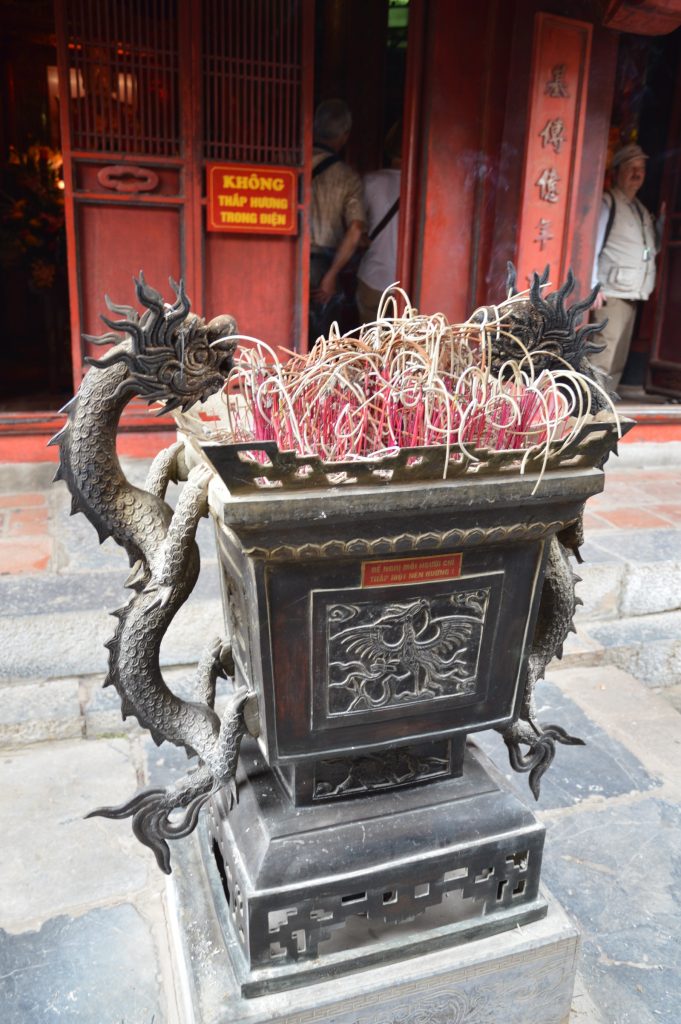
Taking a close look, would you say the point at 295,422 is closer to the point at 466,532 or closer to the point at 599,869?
the point at 466,532

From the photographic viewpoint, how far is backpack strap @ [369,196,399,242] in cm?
471

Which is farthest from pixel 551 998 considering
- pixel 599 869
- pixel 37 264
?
pixel 37 264

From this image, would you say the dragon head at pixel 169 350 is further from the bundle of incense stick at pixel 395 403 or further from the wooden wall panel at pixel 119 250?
A: the wooden wall panel at pixel 119 250

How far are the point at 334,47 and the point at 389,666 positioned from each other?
20.7ft

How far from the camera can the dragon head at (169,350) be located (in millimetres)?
1106

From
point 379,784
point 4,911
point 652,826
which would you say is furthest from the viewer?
point 652,826

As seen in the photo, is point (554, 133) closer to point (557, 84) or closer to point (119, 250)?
point (557, 84)

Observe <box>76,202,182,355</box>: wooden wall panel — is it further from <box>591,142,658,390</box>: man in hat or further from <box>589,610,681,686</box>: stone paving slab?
<box>591,142,658,390</box>: man in hat

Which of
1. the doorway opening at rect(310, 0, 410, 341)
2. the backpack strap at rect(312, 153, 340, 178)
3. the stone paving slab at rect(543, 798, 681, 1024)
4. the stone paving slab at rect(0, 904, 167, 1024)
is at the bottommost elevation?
the stone paving slab at rect(0, 904, 167, 1024)

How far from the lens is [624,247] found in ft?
17.7

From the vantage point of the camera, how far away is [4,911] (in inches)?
64.8

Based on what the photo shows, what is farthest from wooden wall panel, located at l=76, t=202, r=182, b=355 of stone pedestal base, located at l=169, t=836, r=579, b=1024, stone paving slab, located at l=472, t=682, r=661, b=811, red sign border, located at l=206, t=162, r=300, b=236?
stone pedestal base, located at l=169, t=836, r=579, b=1024

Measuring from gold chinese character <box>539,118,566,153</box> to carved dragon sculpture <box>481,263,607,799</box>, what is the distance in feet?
8.80

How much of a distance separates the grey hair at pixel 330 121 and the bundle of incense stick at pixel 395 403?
3.67 meters
